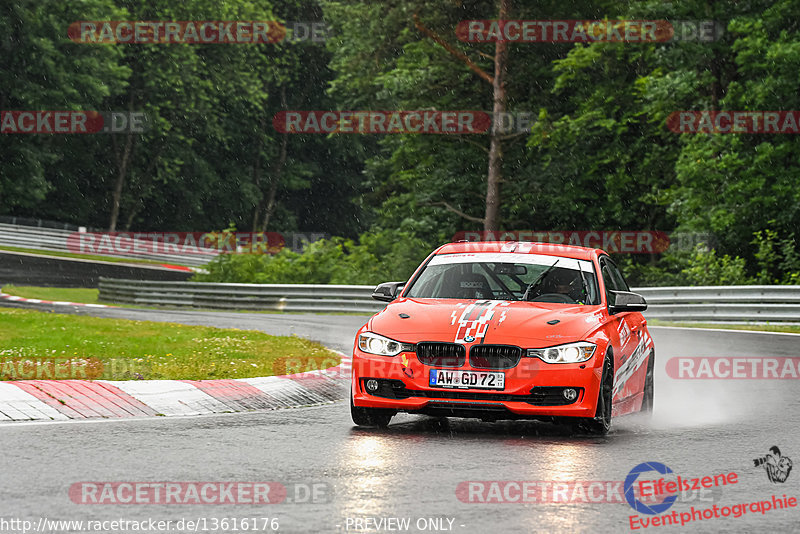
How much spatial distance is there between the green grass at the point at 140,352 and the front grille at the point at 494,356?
12.5 ft

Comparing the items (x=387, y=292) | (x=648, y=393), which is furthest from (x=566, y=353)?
(x=648, y=393)

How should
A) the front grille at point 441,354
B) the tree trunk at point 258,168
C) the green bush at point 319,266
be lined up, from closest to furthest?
1. the front grille at point 441,354
2. the green bush at point 319,266
3. the tree trunk at point 258,168

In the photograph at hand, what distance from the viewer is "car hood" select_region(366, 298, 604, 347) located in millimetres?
9492

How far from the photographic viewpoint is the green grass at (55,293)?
36.0m

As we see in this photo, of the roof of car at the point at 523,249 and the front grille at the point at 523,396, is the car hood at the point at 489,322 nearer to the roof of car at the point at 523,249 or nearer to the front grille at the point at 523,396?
the front grille at the point at 523,396

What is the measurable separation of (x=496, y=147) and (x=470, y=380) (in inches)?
1237

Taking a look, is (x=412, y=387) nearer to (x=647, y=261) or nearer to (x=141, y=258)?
(x=647, y=261)

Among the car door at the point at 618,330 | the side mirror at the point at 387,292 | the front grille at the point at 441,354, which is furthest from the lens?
the side mirror at the point at 387,292

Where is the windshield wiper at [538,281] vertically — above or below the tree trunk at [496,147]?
below

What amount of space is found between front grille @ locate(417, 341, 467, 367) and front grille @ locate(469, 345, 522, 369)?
0.08m

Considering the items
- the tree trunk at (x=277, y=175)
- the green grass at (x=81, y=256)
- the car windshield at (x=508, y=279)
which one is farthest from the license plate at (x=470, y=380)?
the tree trunk at (x=277, y=175)

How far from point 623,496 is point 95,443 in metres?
3.82

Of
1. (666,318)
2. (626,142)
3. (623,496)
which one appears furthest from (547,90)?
(623,496)

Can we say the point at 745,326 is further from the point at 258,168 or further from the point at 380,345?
the point at 258,168
